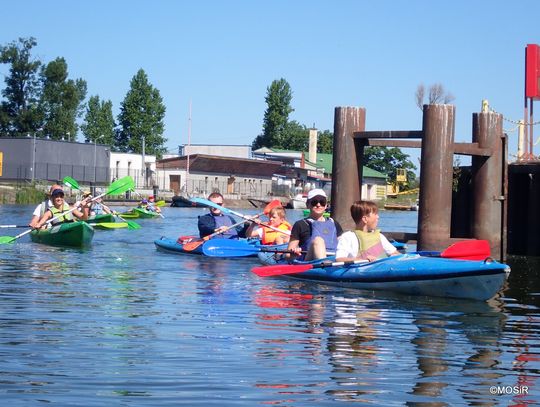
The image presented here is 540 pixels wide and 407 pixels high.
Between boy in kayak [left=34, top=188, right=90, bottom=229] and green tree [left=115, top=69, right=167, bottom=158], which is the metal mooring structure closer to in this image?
boy in kayak [left=34, top=188, right=90, bottom=229]

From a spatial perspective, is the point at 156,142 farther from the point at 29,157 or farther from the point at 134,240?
the point at 134,240

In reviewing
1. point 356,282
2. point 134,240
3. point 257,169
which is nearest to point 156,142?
point 257,169

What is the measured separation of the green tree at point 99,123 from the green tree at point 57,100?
13.2 meters

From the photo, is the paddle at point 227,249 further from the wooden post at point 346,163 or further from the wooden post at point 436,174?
the wooden post at point 436,174

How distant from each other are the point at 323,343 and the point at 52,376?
2.50 meters

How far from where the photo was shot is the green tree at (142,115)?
83188mm

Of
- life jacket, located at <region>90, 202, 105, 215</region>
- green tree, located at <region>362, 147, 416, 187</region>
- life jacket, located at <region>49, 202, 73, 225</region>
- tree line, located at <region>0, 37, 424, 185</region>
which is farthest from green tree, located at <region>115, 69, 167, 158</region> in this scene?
life jacket, located at <region>49, 202, 73, 225</region>

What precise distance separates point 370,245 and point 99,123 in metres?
79.2

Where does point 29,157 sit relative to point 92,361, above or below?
above

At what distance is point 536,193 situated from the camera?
18125 millimetres

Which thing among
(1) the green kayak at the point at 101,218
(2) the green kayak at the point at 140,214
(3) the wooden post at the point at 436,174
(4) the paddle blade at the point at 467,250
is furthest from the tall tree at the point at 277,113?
(4) the paddle blade at the point at 467,250

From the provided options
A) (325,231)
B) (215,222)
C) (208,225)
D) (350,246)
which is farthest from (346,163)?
(350,246)

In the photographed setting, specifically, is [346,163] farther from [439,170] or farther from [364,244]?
[364,244]

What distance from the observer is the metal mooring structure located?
50.5 feet
